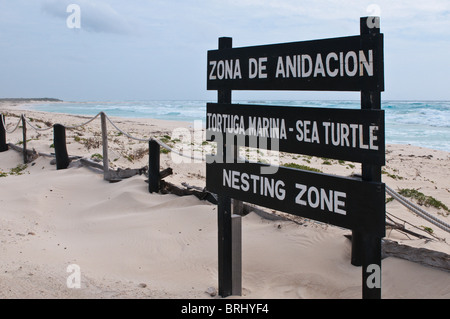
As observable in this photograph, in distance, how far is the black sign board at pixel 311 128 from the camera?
2742mm

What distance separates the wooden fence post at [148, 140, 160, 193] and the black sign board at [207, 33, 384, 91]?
133 inches

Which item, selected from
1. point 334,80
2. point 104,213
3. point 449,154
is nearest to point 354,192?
point 334,80

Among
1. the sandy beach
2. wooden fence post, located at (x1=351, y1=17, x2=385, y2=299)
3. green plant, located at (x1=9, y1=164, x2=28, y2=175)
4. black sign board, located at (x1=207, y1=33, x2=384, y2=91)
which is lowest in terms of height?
the sandy beach

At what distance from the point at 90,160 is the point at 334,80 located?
280 inches

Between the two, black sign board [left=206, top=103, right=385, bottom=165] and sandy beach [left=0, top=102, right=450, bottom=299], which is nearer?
black sign board [left=206, top=103, right=385, bottom=165]

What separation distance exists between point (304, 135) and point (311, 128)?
0.07 meters

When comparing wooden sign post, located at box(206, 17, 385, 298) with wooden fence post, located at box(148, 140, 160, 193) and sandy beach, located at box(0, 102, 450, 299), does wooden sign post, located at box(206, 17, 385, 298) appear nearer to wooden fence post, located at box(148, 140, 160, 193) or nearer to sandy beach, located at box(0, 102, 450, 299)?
sandy beach, located at box(0, 102, 450, 299)

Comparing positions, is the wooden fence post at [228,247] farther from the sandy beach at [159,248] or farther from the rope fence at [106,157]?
the rope fence at [106,157]

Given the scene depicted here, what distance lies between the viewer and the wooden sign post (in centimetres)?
275

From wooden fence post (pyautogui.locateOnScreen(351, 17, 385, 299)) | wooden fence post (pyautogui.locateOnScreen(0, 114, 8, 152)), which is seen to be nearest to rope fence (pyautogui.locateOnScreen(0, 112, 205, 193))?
wooden fence post (pyautogui.locateOnScreen(0, 114, 8, 152))

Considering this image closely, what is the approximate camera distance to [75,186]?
26.3 ft

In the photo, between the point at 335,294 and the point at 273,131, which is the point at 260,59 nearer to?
the point at 273,131

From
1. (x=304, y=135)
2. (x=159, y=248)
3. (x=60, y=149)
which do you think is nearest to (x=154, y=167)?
(x=159, y=248)

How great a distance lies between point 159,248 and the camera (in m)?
5.21
